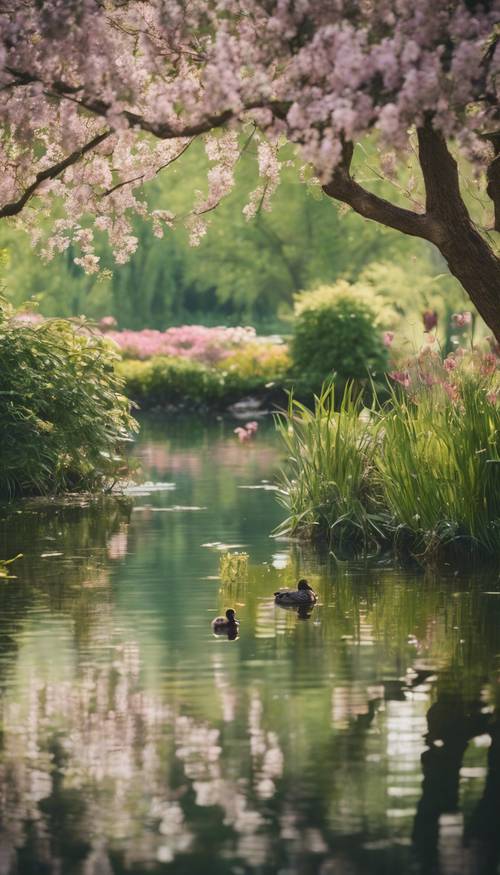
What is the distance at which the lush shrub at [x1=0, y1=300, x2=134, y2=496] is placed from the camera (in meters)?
21.8

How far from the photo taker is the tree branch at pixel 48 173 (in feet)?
50.0

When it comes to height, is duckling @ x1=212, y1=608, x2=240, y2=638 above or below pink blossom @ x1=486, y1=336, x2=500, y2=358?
below

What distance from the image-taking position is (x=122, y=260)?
1741 cm

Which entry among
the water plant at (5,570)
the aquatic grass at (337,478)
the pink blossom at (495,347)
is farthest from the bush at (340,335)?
the water plant at (5,570)

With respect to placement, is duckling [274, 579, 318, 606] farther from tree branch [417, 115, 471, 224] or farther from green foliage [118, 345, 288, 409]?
green foliage [118, 345, 288, 409]

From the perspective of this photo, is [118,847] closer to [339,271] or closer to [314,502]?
[314,502]

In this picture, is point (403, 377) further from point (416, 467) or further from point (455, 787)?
point (455, 787)

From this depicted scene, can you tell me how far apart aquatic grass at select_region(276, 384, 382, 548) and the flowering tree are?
3468 millimetres

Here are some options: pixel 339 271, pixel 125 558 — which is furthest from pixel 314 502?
pixel 339 271

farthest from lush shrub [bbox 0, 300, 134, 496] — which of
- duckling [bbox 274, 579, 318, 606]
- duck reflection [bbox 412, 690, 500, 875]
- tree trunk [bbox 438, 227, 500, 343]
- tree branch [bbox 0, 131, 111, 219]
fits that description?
duck reflection [bbox 412, 690, 500, 875]

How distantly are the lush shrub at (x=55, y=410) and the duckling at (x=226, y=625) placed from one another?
8.49 meters

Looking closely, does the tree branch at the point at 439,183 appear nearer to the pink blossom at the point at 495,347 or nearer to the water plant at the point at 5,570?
the pink blossom at the point at 495,347

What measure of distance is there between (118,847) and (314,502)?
11327 millimetres

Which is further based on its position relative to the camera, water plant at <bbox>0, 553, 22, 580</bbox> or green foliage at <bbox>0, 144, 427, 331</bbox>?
green foliage at <bbox>0, 144, 427, 331</bbox>
